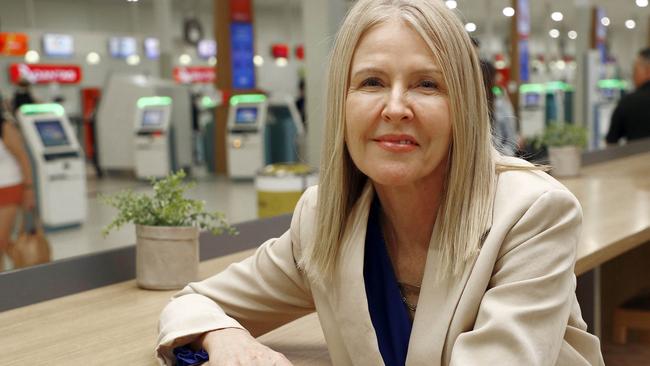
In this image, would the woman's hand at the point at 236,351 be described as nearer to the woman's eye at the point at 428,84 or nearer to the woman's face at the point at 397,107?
the woman's face at the point at 397,107

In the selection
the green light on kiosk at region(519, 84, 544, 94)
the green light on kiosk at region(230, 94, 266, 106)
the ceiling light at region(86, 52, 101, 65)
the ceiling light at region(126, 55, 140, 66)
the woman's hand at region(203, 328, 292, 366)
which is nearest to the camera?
the woman's hand at region(203, 328, 292, 366)

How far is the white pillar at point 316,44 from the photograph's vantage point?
5.45 m

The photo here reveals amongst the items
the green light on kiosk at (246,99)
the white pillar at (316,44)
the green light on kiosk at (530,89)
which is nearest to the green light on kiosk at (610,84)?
the green light on kiosk at (530,89)

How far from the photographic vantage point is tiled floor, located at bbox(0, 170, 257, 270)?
7.20 m

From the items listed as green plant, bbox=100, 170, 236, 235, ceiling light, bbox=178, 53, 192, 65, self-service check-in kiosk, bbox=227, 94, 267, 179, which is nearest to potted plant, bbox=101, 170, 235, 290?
green plant, bbox=100, 170, 236, 235

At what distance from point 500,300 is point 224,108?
1301 centimetres

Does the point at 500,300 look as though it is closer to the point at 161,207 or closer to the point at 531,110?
the point at 161,207

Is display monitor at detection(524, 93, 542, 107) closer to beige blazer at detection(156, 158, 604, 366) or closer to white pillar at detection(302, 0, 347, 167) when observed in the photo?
white pillar at detection(302, 0, 347, 167)

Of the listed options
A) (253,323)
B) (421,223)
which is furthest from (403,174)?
(253,323)

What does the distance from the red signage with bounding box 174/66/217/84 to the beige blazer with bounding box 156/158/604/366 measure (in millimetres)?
21498

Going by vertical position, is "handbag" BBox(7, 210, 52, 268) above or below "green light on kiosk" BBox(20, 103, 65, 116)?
below

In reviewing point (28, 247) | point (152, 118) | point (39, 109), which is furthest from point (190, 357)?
point (152, 118)

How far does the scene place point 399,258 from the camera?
147cm

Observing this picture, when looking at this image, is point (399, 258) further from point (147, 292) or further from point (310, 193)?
point (147, 292)
